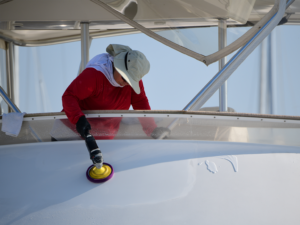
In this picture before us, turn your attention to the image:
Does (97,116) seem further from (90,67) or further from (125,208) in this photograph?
(125,208)

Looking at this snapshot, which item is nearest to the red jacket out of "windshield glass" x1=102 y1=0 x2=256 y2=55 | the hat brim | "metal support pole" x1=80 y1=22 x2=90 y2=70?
the hat brim

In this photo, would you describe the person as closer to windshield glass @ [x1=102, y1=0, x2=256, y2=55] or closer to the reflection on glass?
the reflection on glass

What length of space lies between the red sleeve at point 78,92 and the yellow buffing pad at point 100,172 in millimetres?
258

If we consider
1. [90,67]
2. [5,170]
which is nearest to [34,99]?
[90,67]

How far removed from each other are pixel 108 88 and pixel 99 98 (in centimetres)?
8

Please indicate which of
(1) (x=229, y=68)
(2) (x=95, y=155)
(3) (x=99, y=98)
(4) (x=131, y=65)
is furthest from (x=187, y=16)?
(2) (x=95, y=155)

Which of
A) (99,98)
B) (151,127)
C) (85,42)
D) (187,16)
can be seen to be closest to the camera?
(151,127)

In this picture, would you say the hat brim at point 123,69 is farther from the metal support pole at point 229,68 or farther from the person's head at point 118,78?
the metal support pole at point 229,68

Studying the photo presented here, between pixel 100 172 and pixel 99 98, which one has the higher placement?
pixel 99 98

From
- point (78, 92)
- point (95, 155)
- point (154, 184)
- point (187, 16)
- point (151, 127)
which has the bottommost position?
point (154, 184)

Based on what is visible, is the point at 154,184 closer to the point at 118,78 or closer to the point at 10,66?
the point at 118,78

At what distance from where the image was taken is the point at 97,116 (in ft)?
4.24

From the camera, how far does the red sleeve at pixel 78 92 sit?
1.24m

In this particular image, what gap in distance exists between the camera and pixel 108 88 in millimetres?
1525
